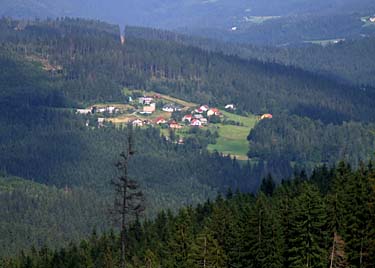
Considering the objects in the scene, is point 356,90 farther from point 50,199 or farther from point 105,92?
point 50,199

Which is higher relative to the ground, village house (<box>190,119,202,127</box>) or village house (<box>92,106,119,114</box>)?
village house (<box>92,106,119,114</box>)

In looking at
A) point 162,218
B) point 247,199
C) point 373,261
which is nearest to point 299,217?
point 373,261

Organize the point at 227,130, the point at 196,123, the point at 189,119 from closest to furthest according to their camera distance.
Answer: the point at 227,130
the point at 196,123
the point at 189,119

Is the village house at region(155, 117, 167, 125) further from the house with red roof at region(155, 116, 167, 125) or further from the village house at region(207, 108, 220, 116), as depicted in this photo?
the village house at region(207, 108, 220, 116)

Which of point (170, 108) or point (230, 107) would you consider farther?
point (230, 107)

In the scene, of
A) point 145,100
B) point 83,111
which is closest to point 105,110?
point 83,111

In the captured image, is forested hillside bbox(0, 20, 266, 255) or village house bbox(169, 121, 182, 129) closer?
forested hillside bbox(0, 20, 266, 255)

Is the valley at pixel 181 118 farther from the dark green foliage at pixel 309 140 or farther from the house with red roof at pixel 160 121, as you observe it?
the dark green foliage at pixel 309 140

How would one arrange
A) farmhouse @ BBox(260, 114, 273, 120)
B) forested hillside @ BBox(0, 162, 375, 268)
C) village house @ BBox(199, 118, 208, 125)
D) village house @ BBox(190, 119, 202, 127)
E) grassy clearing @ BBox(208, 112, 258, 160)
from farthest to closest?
farmhouse @ BBox(260, 114, 273, 120)
village house @ BBox(199, 118, 208, 125)
village house @ BBox(190, 119, 202, 127)
grassy clearing @ BBox(208, 112, 258, 160)
forested hillside @ BBox(0, 162, 375, 268)

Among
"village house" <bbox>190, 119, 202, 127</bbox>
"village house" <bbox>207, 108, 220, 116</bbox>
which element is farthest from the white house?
"village house" <bbox>207, 108, 220, 116</bbox>

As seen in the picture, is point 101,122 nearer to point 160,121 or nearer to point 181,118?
point 160,121
